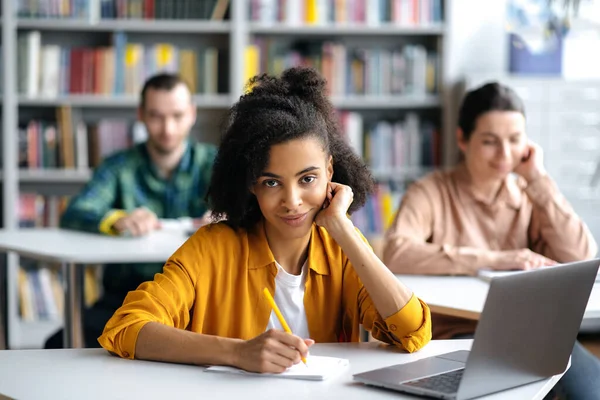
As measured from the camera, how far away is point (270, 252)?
1812mm

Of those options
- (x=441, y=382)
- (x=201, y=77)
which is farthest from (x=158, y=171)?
(x=441, y=382)

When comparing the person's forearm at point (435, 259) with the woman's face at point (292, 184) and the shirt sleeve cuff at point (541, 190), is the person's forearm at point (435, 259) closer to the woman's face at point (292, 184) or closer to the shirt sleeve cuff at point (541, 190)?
the shirt sleeve cuff at point (541, 190)

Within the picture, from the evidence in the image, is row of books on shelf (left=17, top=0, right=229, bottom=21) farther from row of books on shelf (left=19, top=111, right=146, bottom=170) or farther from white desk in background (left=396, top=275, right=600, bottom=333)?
white desk in background (left=396, top=275, right=600, bottom=333)

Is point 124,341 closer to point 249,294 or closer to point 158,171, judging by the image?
point 249,294

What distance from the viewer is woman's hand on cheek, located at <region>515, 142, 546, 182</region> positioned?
108 inches

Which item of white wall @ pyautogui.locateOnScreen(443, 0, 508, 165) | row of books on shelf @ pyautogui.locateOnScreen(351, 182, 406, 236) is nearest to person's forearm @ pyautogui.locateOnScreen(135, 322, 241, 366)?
row of books on shelf @ pyautogui.locateOnScreen(351, 182, 406, 236)

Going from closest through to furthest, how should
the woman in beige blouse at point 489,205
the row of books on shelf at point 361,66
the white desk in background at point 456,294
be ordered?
the white desk in background at point 456,294, the woman in beige blouse at point 489,205, the row of books on shelf at point 361,66

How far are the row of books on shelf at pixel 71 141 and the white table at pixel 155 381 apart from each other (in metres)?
3.03

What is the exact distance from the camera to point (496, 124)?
8.72ft

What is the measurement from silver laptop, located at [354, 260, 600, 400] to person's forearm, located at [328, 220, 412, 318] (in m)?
0.16

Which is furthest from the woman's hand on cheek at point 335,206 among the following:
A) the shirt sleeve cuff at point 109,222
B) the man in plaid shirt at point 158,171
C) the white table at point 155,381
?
the man in plaid shirt at point 158,171

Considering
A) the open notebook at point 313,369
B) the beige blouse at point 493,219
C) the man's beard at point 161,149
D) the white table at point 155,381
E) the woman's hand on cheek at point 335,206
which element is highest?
the man's beard at point 161,149

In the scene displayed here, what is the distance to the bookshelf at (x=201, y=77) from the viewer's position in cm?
446

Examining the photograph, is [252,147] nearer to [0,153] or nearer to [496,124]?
[496,124]
